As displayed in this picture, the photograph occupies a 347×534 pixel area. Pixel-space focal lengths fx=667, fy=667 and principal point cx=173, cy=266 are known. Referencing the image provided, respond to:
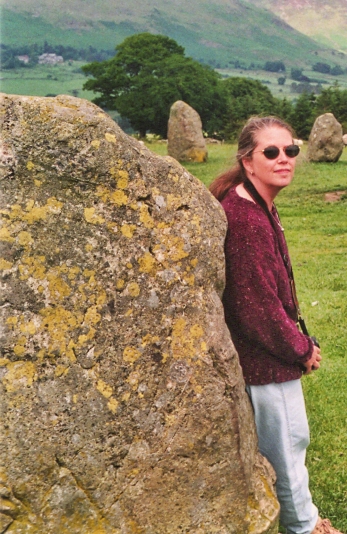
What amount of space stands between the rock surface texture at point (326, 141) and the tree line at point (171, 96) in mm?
12903

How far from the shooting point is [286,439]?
4508mm

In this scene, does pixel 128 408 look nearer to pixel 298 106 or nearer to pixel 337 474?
pixel 337 474

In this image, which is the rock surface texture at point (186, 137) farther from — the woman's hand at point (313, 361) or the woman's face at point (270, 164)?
the woman's hand at point (313, 361)

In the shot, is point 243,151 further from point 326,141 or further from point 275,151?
point 326,141

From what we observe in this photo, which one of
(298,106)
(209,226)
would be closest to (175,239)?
(209,226)

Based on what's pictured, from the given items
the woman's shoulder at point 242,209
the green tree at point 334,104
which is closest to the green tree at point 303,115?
the green tree at point 334,104

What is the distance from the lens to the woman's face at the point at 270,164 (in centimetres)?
448

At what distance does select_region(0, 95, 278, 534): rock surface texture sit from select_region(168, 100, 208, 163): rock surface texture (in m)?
24.4

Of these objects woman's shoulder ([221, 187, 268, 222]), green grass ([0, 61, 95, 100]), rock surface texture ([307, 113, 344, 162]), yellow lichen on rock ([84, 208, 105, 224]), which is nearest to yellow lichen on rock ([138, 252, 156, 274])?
yellow lichen on rock ([84, 208, 105, 224])

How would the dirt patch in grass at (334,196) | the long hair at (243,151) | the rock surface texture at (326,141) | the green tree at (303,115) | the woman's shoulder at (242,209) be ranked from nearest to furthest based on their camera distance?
the woman's shoulder at (242,209) → the long hair at (243,151) → the dirt patch in grass at (334,196) → the rock surface texture at (326,141) → the green tree at (303,115)

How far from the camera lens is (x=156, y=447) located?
13.1 ft

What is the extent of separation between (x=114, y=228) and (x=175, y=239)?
39 cm

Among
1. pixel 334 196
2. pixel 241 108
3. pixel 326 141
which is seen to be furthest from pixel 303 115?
pixel 334 196

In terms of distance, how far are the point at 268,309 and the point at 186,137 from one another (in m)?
24.6
